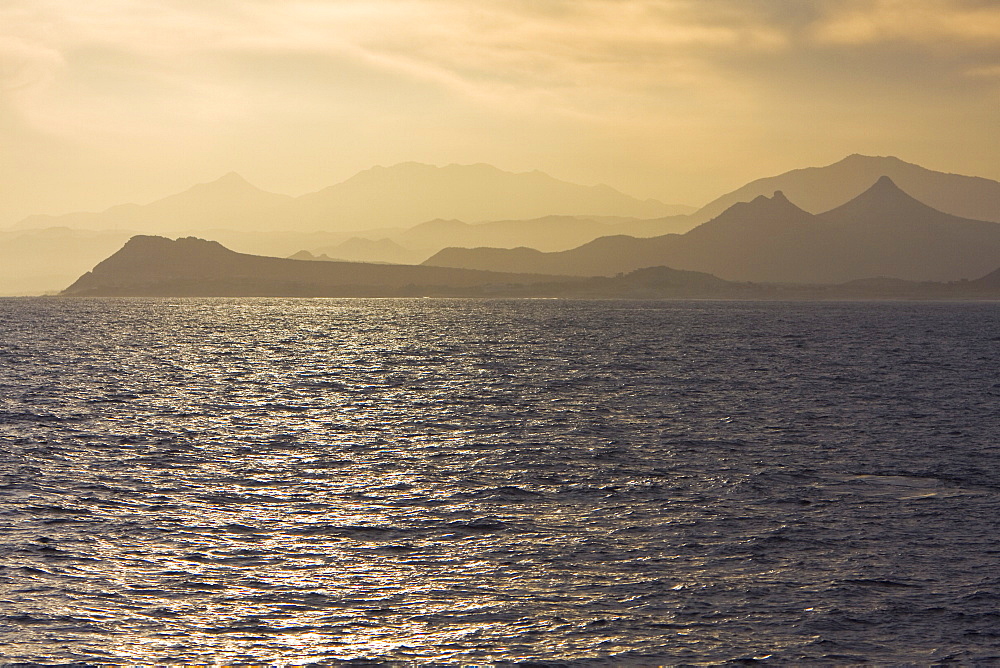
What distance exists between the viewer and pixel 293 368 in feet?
335

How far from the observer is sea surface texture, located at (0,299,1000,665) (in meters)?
21.7

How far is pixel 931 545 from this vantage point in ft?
98.0

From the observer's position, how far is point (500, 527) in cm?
3180

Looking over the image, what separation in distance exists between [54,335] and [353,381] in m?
95.4

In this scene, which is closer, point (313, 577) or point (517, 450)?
point (313, 577)

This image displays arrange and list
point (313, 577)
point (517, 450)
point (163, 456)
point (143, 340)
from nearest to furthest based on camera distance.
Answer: point (313, 577), point (163, 456), point (517, 450), point (143, 340)

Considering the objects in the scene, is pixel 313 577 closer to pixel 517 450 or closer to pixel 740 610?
pixel 740 610

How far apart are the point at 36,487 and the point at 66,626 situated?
16.9 metres

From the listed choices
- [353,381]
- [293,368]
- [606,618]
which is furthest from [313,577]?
[293,368]

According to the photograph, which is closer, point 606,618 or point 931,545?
point 606,618

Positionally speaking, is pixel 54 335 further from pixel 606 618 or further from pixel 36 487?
pixel 606 618

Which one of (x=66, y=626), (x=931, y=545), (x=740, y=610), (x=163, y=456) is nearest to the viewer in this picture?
(x=66, y=626)

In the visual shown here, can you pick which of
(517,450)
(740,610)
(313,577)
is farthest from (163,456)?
(740,610)

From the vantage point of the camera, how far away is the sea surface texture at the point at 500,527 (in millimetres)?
21656
